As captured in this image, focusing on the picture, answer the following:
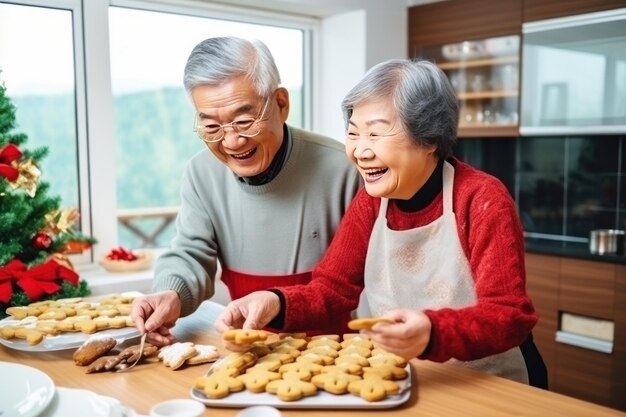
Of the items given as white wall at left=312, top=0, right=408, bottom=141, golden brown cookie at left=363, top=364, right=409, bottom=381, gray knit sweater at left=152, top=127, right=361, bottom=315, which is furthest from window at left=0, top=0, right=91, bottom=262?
golden brown cookie at left=363, top=364, right=409, bottom=381

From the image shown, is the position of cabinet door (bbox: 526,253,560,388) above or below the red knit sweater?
below

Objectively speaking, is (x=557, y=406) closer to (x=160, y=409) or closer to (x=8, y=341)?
(x=160, y=409)

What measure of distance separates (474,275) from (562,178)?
8.06ft

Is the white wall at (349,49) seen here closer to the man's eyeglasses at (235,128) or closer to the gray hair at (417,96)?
the man's eyeglasses at (235,128)

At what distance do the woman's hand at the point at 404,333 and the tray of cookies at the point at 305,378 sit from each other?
0.20 ft

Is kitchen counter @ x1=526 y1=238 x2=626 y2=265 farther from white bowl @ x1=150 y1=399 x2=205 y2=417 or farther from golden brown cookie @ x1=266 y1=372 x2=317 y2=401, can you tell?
white bowl @ x1=150 y1=399 x2=205 y2=417

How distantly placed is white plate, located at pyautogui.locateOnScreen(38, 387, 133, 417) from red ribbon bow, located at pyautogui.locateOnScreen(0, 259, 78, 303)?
892mm

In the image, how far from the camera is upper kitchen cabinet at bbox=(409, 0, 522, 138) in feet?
11.1

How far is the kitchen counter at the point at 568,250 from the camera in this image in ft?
9.25

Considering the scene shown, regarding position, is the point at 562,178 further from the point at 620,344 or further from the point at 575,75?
the point at 620,344

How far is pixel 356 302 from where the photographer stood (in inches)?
60.4

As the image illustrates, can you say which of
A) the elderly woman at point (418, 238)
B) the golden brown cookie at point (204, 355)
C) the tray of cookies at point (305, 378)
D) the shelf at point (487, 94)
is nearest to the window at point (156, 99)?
the shelf at point (487, 94)

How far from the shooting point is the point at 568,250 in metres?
3.02

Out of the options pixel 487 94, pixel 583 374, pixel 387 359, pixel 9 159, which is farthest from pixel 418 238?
pixel 487 94
